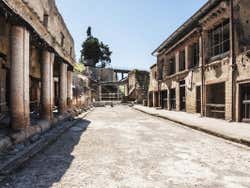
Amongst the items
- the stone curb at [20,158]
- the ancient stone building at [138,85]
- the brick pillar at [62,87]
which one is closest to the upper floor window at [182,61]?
the brick pillar at [62,87]

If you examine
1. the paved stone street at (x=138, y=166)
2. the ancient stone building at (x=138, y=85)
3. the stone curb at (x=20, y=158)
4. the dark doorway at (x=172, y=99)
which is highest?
the ancient stone building at (x=138, y=85)

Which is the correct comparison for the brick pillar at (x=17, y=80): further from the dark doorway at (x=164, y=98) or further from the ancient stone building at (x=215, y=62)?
the dark doorway at (x=164, y=98)

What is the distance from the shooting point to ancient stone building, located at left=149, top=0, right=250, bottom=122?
11.6 meters

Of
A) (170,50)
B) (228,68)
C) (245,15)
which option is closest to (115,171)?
(228,68)

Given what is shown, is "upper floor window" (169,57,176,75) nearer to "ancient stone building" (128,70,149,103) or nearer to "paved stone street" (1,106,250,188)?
"paved stone street" (1,106,250,188)

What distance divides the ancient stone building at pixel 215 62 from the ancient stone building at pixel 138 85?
18.8 m

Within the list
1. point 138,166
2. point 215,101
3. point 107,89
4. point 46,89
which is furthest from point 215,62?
point 107,89

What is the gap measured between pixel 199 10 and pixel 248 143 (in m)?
10.7

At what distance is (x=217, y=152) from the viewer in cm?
591

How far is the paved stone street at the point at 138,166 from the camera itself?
3803 millimetres

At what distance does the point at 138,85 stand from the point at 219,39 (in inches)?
1140

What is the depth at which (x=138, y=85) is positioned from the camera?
1698 inches

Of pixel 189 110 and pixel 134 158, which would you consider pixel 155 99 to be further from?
pixel 134 158

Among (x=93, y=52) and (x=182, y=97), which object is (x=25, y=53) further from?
(x=93, y=52)
